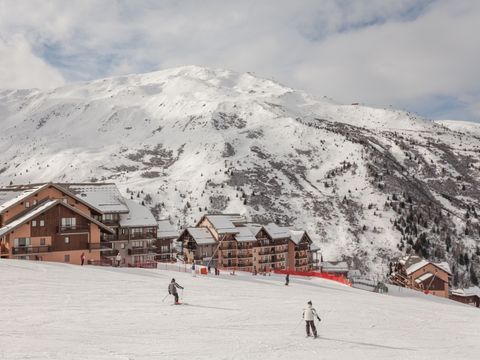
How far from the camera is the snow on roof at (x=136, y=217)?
68863mm

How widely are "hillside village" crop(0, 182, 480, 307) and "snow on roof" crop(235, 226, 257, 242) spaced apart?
0.22 m

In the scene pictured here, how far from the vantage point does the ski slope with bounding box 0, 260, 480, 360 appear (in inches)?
653

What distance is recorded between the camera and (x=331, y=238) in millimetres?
143375

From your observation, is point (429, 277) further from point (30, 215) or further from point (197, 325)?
point (197, 325)

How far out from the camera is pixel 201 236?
91.6 meters

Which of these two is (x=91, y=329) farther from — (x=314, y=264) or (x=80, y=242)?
(x=314, y=264)

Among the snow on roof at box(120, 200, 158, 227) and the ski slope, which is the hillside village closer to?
the snow on roof at box(120, 200, 158, 227)

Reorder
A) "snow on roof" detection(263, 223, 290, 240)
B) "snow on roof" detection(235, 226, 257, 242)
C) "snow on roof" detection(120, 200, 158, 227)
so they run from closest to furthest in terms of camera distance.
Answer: "snow on roof" detection(120, 200, 158, 227), "snow on roof" detection(235, 226, 257, 242), "snow on roof" detection(263, 223, 290, 240)

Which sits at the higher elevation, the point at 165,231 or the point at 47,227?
the point at 47,227

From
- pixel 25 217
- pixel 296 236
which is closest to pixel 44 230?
pixel 25 217

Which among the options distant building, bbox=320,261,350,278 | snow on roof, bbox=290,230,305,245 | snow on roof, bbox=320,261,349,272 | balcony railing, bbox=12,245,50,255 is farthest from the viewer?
snow on roof, bbox=320,261,349,272

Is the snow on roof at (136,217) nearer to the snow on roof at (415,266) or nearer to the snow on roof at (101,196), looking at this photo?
the snow on roof at (101,196)

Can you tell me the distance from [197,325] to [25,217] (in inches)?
1321

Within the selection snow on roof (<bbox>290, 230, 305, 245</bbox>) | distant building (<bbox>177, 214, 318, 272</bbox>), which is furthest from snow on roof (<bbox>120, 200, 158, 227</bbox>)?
snow on roof (<bbox>290, 230, 305, 245</bbox>)
